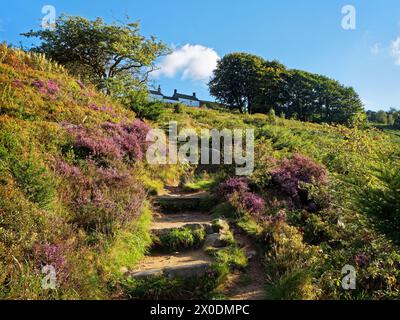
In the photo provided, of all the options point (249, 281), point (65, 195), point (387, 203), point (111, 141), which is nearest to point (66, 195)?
point (65, 195)

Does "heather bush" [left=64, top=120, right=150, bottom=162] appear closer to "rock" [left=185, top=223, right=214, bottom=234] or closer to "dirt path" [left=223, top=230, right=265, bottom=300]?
"rock" [left=185, top=223, right=214, bottom=234]

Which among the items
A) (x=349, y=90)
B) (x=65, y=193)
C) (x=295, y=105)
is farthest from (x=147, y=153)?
(x=349, y=90)

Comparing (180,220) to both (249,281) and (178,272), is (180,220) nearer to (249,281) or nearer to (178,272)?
(178,272)

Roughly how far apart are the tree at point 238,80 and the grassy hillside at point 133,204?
135 feet

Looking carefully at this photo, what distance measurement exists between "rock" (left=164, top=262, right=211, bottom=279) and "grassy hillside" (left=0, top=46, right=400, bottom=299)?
0.80 metres

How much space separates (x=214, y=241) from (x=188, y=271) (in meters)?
1.33

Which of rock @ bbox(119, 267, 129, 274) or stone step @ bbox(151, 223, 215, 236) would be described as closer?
rock @ bbox(119, 267, 129, 274)

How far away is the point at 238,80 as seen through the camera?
54906 mm

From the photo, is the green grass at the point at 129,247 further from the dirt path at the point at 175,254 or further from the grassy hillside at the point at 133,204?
the dirt path at the point at 175,254

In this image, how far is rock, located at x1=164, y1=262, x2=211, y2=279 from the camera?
20.2 feet

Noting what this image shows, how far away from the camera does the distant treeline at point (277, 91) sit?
175 feet

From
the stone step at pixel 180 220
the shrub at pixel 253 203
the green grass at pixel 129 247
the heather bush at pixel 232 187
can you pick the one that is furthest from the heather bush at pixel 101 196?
the shrub at pixel 253 203

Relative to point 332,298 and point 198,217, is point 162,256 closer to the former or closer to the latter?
point 198,217

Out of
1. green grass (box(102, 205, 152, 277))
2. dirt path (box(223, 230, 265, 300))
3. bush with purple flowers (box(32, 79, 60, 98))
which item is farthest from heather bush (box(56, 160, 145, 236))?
bush with purple flowers (box(32, 79, 60, 98))
